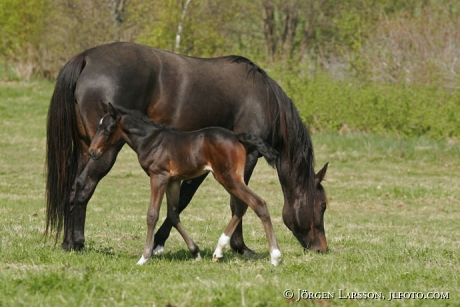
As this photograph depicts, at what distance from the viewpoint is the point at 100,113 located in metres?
7.40

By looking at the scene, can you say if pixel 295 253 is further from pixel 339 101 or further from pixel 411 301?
pixel 339 101

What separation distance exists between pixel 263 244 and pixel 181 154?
2.43 meters

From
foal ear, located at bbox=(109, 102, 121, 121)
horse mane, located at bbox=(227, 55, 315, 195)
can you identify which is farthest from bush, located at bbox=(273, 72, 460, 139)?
foal ear, located at bbox=(109, 102, 121, 121)

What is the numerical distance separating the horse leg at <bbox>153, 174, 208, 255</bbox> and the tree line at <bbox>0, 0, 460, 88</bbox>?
53.3 ft

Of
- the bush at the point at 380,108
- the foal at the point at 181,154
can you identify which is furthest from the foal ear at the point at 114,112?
the bush at the point at 380,108

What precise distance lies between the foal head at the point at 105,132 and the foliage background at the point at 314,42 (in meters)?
15.4

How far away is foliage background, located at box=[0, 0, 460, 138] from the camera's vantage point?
2225cm

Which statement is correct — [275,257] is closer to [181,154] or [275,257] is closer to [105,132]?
[181,154]

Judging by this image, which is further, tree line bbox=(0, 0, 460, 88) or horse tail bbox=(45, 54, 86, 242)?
tree line bbox=(0, 0, 460, 88)

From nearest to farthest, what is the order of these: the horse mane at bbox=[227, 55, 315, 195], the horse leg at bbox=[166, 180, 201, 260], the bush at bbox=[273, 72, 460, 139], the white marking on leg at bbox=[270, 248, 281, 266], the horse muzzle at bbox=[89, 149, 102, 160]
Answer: the white marking on leg at bbox=[270, 248, 281, 266]
the horse muzzle at bbox=[89, 149, 102, 160]
the horse leg at bbox=[166, 180, 201, 260]
the horse mane at bbox=[227, 55, 315, 195]
the bush at bbox=[273, 72, 460, 139]

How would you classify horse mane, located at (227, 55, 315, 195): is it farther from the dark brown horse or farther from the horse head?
the horse head

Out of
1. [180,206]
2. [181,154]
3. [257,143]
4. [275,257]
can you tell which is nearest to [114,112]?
[181,154]

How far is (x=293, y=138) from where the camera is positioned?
318 inches

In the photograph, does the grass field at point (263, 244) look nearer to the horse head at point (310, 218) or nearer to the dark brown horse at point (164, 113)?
the horse head at point (310, 218)
